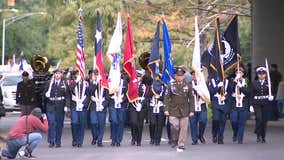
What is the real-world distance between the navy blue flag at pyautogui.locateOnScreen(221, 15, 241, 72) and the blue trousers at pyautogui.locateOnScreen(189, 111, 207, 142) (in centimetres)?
138

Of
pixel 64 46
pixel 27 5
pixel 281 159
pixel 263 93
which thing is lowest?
pixel 281 159

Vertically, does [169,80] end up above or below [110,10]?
below

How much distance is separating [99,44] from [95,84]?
43.8 inches

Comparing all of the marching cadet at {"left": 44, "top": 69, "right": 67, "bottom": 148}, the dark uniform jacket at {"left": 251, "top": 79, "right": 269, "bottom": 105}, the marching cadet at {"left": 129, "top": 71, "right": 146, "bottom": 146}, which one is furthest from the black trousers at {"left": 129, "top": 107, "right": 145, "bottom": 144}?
the dark uniform jacket at {"left": 251, "top": 79, "right": 269, "bottom": 105}

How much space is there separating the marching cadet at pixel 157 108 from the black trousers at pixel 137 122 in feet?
0.81

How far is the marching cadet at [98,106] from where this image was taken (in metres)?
20.3

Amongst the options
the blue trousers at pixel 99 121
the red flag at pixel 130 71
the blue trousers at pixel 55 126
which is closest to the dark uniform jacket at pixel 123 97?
the red flag at pixel 130 71

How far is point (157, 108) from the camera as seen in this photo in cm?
2038

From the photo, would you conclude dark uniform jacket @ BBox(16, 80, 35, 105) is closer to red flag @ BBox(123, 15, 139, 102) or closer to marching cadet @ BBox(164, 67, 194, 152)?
red flag @ BBox(123, 15, 139, 102)

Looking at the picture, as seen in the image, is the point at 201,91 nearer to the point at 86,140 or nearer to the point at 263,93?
the point at 263,93

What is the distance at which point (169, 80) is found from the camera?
19953 millimetres

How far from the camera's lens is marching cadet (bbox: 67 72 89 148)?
66.4 feet

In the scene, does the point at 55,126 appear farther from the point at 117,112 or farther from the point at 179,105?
the point at 179,105

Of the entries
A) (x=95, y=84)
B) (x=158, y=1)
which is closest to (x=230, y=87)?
(x=95, y=84)
